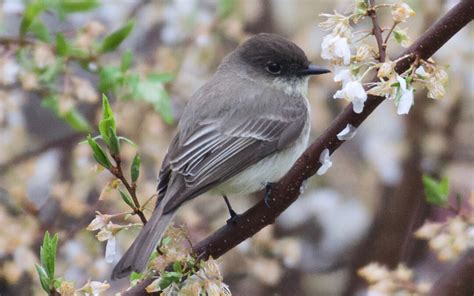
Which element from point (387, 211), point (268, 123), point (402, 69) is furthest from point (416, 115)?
point (402, 69)

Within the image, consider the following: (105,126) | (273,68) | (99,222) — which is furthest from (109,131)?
(273,68)

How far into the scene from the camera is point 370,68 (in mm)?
1968

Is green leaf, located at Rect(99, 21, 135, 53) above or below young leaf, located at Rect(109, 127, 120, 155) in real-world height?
below

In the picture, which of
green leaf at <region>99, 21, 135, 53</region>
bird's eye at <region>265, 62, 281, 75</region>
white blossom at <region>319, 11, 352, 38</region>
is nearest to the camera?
white blossom at <region>319, 11, 352, 38</region>

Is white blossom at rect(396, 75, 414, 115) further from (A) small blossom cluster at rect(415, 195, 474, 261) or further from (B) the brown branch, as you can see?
(A) small blossom cluster at rect(415, 195, 474, 261)


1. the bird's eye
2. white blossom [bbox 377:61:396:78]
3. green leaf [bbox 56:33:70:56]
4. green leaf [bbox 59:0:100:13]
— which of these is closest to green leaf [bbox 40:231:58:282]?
white blossom [bbox 377:61:396:78]

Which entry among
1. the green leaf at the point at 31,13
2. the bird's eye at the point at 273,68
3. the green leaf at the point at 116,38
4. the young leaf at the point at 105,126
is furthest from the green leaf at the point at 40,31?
the young leaf at the point at 105,126

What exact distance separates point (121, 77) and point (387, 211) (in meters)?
2.31

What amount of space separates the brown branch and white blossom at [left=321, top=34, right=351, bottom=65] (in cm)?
12

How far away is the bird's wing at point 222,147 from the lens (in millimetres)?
3156

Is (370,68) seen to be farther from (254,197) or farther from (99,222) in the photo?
(254,197)

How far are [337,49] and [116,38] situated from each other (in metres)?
1.65

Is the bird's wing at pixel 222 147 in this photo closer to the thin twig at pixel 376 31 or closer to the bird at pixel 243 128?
the bird at pixel 243 128

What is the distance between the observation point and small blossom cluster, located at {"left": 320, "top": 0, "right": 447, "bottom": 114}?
194 centimetres
